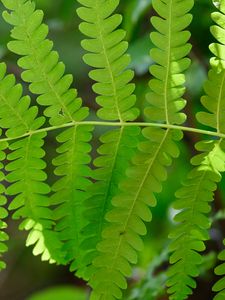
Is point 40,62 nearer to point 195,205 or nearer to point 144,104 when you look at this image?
point 195,205

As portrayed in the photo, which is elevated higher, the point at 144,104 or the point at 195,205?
the point at 144,104

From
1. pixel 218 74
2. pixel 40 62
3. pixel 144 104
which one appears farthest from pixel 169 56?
pixel 144 104

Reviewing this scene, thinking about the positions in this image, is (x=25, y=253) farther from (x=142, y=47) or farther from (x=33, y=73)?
(x=33, y=73)

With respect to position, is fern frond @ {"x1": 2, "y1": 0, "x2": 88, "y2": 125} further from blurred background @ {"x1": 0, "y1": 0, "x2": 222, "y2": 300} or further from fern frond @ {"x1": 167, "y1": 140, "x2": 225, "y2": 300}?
blurred background @ {"x1": 0, "y1": 0, "x2": 222, "y2": 300}

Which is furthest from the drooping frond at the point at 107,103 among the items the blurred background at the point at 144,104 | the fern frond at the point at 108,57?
the blurred background at the point at 144,104

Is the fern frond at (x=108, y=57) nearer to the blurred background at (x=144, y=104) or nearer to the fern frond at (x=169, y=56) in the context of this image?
the fern frond at (x=169, y=56)

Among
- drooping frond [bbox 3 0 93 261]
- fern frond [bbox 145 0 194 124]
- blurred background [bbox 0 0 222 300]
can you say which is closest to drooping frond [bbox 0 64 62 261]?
drooping frond [bbox 3 0 93 261]

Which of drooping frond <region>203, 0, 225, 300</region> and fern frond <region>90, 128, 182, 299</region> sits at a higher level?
drooping frond <region>203, 0, 225, 300</region>
